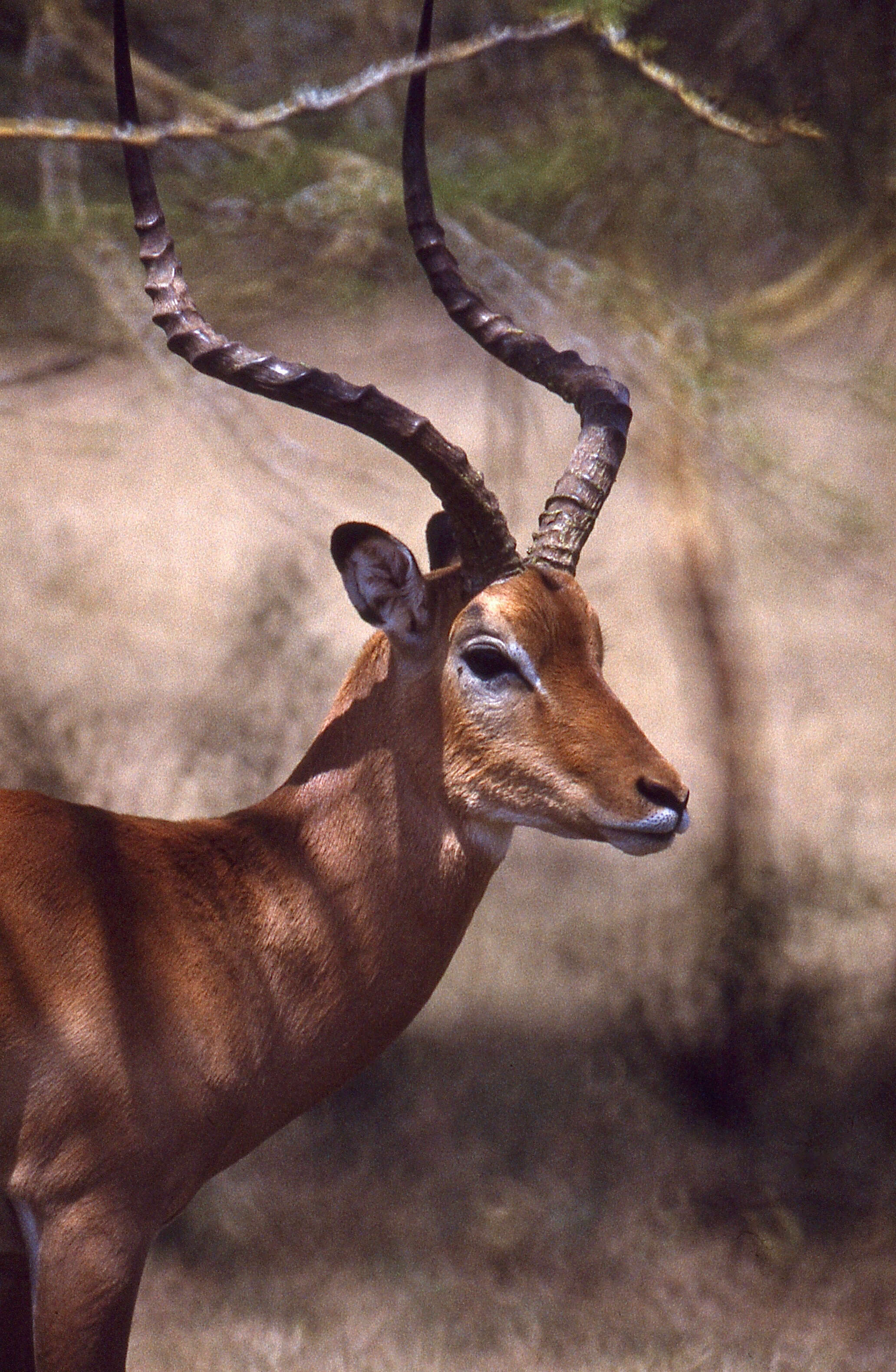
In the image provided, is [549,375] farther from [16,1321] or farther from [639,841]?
[16,1321]

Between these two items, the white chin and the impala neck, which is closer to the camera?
the white chin

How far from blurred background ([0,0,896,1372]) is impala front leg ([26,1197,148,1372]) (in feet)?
5.80

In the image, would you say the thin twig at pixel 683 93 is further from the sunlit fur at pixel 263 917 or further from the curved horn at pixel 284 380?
the sunlit fur at pixel 263 917

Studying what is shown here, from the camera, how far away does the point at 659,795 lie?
2742 mm

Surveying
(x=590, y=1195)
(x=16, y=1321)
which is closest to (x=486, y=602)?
(x=16, y=1321)

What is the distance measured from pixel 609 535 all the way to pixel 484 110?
5.35ft

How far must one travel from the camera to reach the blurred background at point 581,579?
4.53 meters

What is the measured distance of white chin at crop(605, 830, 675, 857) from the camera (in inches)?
109

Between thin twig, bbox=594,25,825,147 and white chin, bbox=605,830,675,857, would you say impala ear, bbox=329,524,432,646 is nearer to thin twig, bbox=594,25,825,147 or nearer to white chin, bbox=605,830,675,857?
white chin, bbox=605,830,675,857

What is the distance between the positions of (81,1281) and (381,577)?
4.75 feet

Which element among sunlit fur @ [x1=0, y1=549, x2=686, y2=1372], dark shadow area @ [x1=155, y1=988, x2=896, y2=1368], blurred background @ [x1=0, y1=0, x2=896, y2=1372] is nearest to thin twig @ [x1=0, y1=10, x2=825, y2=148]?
sunlit fur @ [x1=0, y1=549, x2=686, y2=1372]

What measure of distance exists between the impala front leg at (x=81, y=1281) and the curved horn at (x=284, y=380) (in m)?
1.49

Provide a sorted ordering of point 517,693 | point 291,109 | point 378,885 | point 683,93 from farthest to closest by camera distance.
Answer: point 378,885 → point 517,693 → point 683,93 → point 291,109

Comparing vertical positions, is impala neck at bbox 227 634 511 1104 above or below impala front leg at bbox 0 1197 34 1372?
above
